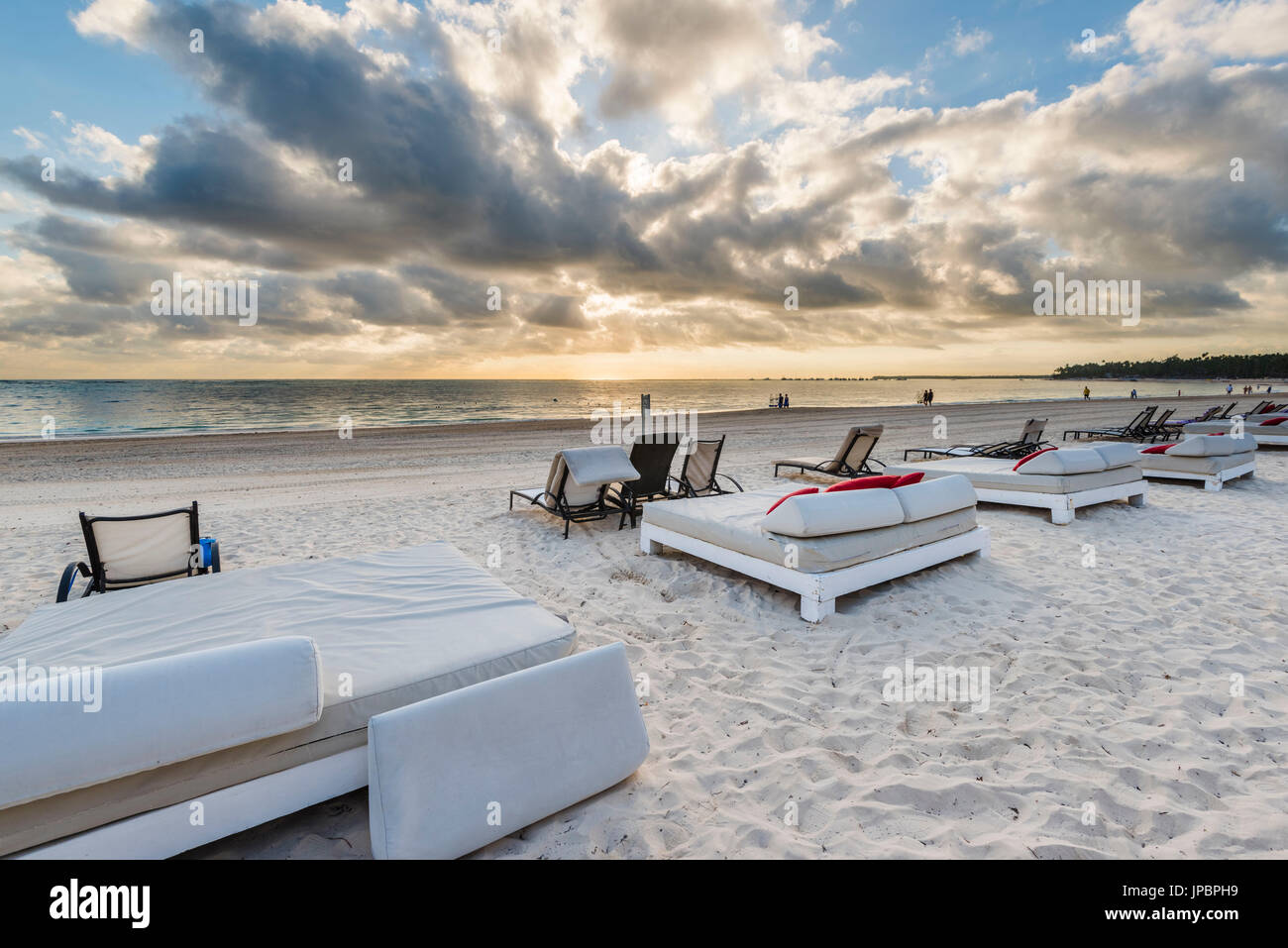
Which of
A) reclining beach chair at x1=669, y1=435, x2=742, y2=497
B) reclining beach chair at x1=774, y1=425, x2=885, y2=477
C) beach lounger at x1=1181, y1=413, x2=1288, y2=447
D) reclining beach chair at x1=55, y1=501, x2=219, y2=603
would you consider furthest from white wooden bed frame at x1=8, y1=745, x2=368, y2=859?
beach lounger at x1=1181, y1=413, x2=1288, y2=447

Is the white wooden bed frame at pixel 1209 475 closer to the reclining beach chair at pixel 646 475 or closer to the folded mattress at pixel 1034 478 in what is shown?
the folded mattress at pixel 1034 478

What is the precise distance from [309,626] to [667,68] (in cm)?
1157

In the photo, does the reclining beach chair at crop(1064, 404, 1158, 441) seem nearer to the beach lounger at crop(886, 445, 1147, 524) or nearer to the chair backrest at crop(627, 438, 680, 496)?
the beach lounger at crop(886, 445, 1147, 524)

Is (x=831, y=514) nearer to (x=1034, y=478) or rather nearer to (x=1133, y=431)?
(x=1034, y=478)

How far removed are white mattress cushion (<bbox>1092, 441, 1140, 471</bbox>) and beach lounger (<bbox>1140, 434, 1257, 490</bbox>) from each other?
5.71ft

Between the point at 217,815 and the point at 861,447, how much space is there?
973 centimetres

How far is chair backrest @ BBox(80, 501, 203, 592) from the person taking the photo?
3816 millimetres

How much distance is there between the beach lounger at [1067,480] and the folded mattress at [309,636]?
5790mm

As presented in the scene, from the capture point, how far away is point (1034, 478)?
674 cm

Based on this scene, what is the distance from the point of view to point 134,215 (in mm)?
22188

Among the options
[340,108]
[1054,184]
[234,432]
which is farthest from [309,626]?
[234,432]

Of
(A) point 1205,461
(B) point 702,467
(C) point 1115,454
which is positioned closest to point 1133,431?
(A) point 1205,461
